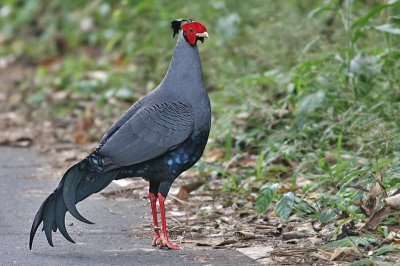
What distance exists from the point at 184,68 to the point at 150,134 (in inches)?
17.4

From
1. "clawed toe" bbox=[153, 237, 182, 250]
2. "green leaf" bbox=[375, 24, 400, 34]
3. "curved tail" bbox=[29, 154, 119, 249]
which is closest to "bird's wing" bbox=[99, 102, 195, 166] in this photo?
"curved tail" bbox=[29, 154, 119, 249]

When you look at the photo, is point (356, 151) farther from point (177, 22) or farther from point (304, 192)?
point (177, 22)

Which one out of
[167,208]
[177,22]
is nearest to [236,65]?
[167,208]

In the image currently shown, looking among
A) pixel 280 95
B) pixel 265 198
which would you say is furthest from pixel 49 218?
pixel 280 95

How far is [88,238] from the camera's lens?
532cm

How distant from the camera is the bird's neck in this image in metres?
5.23

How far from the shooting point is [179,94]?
17.1 feet

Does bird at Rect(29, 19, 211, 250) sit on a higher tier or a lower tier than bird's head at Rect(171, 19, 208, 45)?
lower

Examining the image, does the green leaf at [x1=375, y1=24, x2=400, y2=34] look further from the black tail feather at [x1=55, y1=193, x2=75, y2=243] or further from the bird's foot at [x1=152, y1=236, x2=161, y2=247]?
the black tail feather at [x1=55, y1=193, x2=75, y2=243]

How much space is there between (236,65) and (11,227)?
415 centimetres

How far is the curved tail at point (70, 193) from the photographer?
4887mm

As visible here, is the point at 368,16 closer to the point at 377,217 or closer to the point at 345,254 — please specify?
the point at 377,217

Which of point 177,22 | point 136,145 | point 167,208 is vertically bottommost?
point 167,208

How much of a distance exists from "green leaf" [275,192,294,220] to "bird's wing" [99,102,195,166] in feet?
2.18
